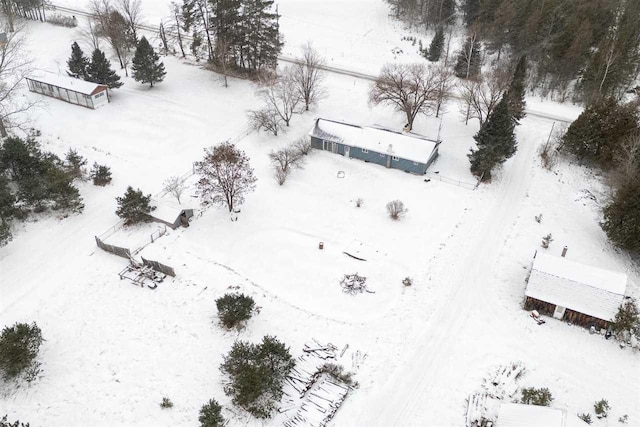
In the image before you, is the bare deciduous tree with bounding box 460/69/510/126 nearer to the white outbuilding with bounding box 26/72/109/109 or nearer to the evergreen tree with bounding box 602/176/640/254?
the evergreen tree with bounding box 602/176/640/254

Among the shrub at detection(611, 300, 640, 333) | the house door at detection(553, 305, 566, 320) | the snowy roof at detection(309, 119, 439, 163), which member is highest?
the snowy roof at detection(309, 119, 439, 163)

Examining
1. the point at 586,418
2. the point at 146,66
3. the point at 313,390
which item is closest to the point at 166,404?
the point at 313,390

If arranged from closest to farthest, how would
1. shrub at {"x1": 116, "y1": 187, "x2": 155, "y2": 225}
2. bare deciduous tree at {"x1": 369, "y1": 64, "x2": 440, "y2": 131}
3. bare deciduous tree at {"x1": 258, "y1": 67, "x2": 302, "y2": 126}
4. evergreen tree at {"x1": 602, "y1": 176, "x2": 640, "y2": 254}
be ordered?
evergreen tree at {"x1": 602, "y1": 176, "x2": 640, "y2": 254} < shrub at {"x1": 116, "y1": 187, "x2": 155, "y2": 225} < bare deciduous tree at {"x1": 369, "y1": 64, "x2": 440, "y2": 131} < bare deciduous tree at {"x1": 258, "y1": 67, "x2": 302, "y2": 126}

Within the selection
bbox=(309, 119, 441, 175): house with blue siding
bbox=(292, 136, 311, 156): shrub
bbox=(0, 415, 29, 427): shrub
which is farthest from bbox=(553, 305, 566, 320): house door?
bbox=(0, 415, 29, 427): shrub

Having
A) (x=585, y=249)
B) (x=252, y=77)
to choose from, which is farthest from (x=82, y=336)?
(x=252, y=77)

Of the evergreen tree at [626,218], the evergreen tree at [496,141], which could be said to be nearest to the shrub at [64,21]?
the evergreen tree at [496,141]

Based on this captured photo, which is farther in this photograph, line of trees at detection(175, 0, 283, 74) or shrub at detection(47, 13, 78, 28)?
shrub at detection(47, 13, 78, 28)
